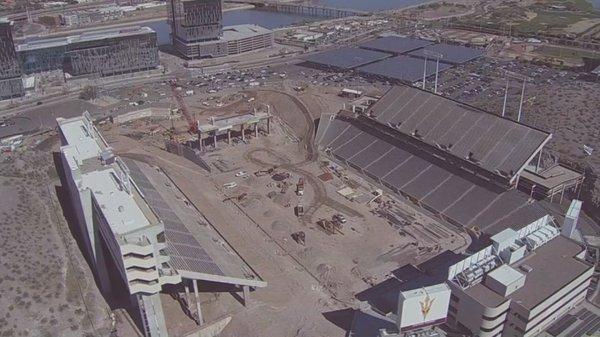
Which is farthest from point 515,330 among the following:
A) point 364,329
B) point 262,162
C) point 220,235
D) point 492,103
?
point 492,103

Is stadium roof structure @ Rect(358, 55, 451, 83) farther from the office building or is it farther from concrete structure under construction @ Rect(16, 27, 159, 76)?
the office building

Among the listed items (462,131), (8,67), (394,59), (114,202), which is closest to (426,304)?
(114,202)

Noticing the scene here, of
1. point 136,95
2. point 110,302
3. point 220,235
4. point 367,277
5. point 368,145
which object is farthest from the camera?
point 136,95

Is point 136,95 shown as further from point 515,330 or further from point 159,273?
point 515,330

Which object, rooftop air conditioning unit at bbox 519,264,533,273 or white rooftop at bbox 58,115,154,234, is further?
rooftop air conditioning unit at bbox 519,264,533,273

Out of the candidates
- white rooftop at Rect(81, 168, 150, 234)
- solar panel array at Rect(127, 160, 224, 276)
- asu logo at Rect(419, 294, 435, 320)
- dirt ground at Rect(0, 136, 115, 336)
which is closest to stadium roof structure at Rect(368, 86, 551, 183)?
Result: asu logo at Rect(419, 294, 435, 320)

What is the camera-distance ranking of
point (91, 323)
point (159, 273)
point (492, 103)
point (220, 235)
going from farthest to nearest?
point (492, 103)
point (220, 235)
point (91, 323)
point (159, 273)
